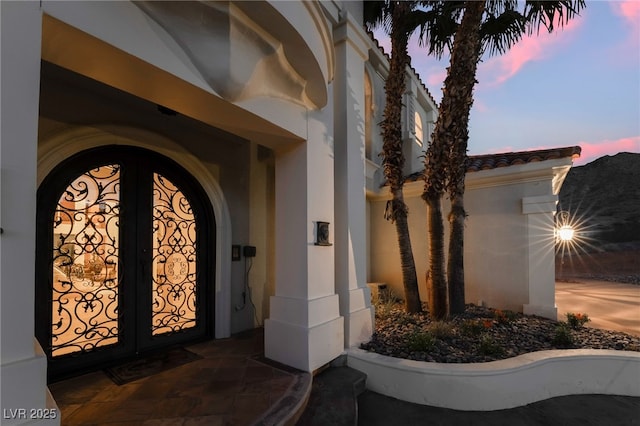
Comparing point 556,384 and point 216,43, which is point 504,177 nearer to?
point 556,384

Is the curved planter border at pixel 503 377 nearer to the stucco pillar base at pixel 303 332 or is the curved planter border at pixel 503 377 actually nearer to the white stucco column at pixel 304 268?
the stucco pillar base at pixel 303 332

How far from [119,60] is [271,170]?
3860 millimetres

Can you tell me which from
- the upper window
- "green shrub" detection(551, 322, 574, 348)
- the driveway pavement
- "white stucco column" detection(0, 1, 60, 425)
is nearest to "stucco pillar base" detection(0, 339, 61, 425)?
"white stucco column" detection(0, 1, 60, 425)

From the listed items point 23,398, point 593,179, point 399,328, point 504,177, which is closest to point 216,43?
point 23,398

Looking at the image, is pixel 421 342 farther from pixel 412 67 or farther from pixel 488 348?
pixel 412 67

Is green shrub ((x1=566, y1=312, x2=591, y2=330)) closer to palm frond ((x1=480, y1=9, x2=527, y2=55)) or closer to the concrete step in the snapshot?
the concrete step

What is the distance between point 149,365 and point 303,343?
1969 mm

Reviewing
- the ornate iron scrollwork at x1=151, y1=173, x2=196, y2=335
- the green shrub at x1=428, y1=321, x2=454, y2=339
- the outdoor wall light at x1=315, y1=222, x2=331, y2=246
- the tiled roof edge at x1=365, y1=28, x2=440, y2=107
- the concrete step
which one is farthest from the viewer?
the tiled roof edge at x1=365, y1=28, x2=440, y2=107

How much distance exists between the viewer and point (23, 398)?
1502mm

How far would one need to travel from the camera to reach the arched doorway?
3412mm

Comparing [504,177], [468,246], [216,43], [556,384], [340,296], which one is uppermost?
[216,43]

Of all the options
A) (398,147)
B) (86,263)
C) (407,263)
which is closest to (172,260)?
(86,263)

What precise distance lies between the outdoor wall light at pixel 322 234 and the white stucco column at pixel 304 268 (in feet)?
0.19

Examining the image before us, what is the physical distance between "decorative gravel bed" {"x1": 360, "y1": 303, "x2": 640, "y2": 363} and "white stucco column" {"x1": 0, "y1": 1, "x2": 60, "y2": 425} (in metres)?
3.72
